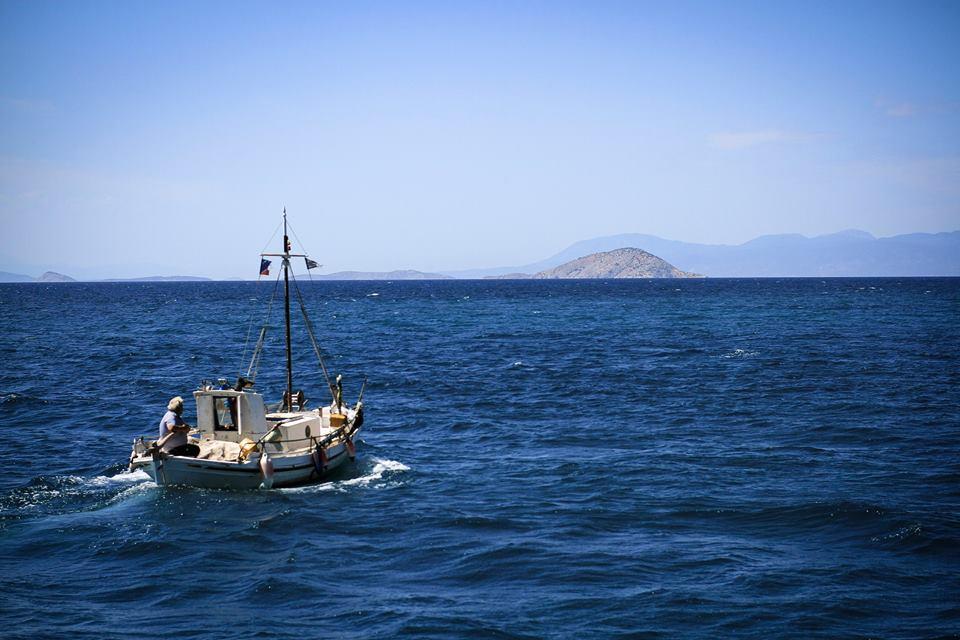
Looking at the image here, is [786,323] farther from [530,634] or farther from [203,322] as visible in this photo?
[530,634]

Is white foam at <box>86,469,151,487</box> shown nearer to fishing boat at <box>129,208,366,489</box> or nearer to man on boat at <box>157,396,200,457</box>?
fishing boat at <box>129,208,366,489</box>

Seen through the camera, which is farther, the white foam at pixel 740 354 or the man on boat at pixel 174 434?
the white foam at pixel 740 354

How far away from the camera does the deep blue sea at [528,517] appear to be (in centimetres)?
1848

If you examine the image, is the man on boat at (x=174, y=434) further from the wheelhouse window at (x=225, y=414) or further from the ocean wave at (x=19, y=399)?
the ocean wave at (x=19, y=399)

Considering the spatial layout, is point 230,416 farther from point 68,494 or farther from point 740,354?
point 740,354

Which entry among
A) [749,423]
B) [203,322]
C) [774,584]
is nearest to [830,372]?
[749,423]

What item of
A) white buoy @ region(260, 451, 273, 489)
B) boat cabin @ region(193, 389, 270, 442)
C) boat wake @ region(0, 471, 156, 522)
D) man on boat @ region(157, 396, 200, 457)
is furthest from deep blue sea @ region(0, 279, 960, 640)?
boat cabin @ region(193, 389, 270, 442)

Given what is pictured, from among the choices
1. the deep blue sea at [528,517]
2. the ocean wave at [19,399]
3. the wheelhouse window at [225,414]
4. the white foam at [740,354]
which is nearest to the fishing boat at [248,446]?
the wheelhouse window at [225,414]

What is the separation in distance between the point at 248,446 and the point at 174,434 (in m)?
2.46

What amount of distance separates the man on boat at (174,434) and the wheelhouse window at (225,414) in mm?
1998

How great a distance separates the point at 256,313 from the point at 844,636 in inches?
5018

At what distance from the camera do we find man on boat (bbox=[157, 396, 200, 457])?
27.8m

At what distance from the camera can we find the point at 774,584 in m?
19.8

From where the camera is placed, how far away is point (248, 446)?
28.9 metres
